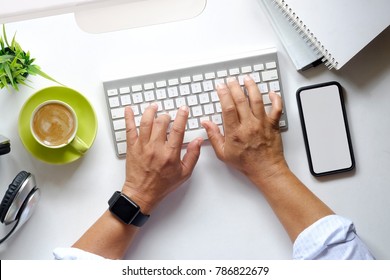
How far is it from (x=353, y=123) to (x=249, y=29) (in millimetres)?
272

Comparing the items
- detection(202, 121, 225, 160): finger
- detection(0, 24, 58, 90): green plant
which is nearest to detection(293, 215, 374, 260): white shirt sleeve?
detection(202, 121, 225, 160): finger

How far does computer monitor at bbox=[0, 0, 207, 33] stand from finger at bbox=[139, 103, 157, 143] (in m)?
0.17

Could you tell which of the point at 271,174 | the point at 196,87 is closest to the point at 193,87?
the point at 196,87

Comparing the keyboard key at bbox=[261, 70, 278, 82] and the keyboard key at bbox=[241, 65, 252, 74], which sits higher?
the keyboard key at bbox=[241, 65, 252, 74]

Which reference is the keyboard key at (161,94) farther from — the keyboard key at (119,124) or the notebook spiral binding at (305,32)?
the notebook spiral binding at (305,32)

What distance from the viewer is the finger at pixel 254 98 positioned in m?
0.97

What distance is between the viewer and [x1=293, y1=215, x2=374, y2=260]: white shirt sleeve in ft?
3.01

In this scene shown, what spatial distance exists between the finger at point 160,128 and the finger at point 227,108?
0.34ft

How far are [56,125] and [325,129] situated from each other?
1.68 ft

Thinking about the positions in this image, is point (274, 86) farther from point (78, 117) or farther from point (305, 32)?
point (78, 117)

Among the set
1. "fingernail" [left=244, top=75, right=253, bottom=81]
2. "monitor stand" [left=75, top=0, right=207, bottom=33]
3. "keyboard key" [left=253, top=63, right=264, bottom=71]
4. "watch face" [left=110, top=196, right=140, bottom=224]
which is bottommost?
"watch face" [left=110, top=196, right=140, bottom=224]

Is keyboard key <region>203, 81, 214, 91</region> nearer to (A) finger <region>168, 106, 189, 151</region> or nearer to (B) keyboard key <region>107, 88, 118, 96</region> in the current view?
(A) finger <region>168, 106, 189, 151</region>

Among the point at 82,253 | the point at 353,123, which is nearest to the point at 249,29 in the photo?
the point at 353,123
